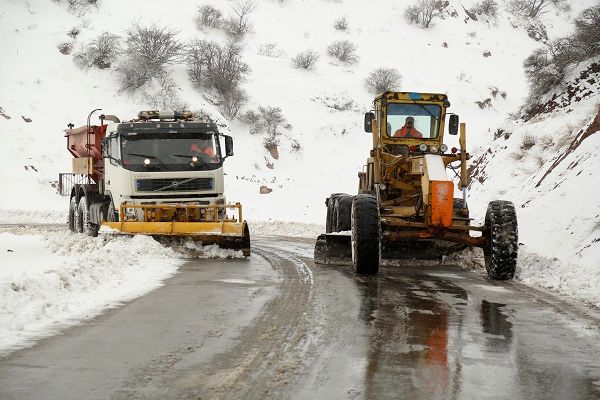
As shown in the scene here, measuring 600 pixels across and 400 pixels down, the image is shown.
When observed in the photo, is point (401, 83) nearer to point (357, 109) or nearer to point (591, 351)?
point (357, 109)

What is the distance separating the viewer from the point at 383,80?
55.6 m

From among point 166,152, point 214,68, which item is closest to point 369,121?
point 166,152

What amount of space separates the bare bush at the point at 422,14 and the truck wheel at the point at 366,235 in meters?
54.7

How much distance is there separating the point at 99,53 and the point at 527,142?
30.1 meters

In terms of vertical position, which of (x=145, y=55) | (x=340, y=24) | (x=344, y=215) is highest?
(x=340, y=24)

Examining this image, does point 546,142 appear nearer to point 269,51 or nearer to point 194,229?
point 194,229

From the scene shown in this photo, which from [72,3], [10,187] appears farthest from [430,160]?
[72,3]

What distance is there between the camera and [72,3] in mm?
53812

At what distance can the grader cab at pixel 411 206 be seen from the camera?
12.8 m

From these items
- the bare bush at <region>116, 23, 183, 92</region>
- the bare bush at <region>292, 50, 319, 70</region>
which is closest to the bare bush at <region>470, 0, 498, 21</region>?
the bare bush at <region>292, 50, 319, 70</region>

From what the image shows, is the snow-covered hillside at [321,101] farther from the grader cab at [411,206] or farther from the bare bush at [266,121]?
the grader cab at [411,206]

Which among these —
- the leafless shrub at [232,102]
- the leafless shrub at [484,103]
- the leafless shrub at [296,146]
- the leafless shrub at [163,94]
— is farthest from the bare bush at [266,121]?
the leafless shrub at [484,103]

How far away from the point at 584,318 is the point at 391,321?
2220 millimetres

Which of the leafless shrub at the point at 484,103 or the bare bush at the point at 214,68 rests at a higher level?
the bare bush at the point at 214,68
